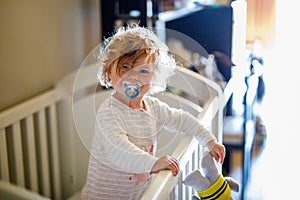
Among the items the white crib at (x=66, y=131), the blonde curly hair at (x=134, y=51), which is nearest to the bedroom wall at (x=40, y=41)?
the white crib at (x=66, y=131)

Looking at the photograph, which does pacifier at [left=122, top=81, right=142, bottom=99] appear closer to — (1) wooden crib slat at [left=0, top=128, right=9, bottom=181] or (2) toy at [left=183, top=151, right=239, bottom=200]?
(2) toy at [left=183, top=151, right=239, bottom=200]

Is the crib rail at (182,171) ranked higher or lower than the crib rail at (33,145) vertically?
higher

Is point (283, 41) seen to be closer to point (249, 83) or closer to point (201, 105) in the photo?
point (249, 83)

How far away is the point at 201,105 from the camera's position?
148cm

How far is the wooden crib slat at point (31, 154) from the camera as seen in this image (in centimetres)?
154

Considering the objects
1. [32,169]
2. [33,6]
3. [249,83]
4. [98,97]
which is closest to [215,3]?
[249,83]

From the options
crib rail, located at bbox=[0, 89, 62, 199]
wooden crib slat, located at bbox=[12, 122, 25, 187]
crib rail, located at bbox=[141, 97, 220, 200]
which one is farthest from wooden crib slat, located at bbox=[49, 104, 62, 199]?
crib rail, located at bbox=[141, 97, 220, 200]

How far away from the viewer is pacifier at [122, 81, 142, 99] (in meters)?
1.15

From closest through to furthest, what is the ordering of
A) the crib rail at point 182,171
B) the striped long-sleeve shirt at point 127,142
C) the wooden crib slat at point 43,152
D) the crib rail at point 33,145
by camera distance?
the crib rail at point 182,171 < the striped long-sleeve shirt at point 127,142 < the crib rail at point 33,145 < the wooden crib slat at point 43,152

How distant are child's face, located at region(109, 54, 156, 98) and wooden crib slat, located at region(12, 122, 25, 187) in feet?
1.46

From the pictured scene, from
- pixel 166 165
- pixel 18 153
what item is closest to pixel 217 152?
pixel 166 165

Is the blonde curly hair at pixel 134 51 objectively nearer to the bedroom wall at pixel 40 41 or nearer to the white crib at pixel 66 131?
the white crib at pixel 66 131

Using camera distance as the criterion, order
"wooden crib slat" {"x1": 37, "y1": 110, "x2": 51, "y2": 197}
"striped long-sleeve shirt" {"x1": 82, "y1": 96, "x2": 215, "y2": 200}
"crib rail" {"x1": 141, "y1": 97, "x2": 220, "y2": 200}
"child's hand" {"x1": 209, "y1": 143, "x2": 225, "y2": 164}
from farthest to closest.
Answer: "wooden crib slat" {"x1": 37, "y1": 110, "x2": 51, "y2": 197}, "child's hand" {"x1": 209, "y1": 143, "x2": 225, "y2": 164}, "striped long-sleeve shirt" {"x1": 82, "y1": 96, "x2": 215, "y2": 200}, "crib rail" {"x1": 141, "y1": 97, "x2": 220, "y2": 200}

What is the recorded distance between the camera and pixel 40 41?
1595 millimetres
